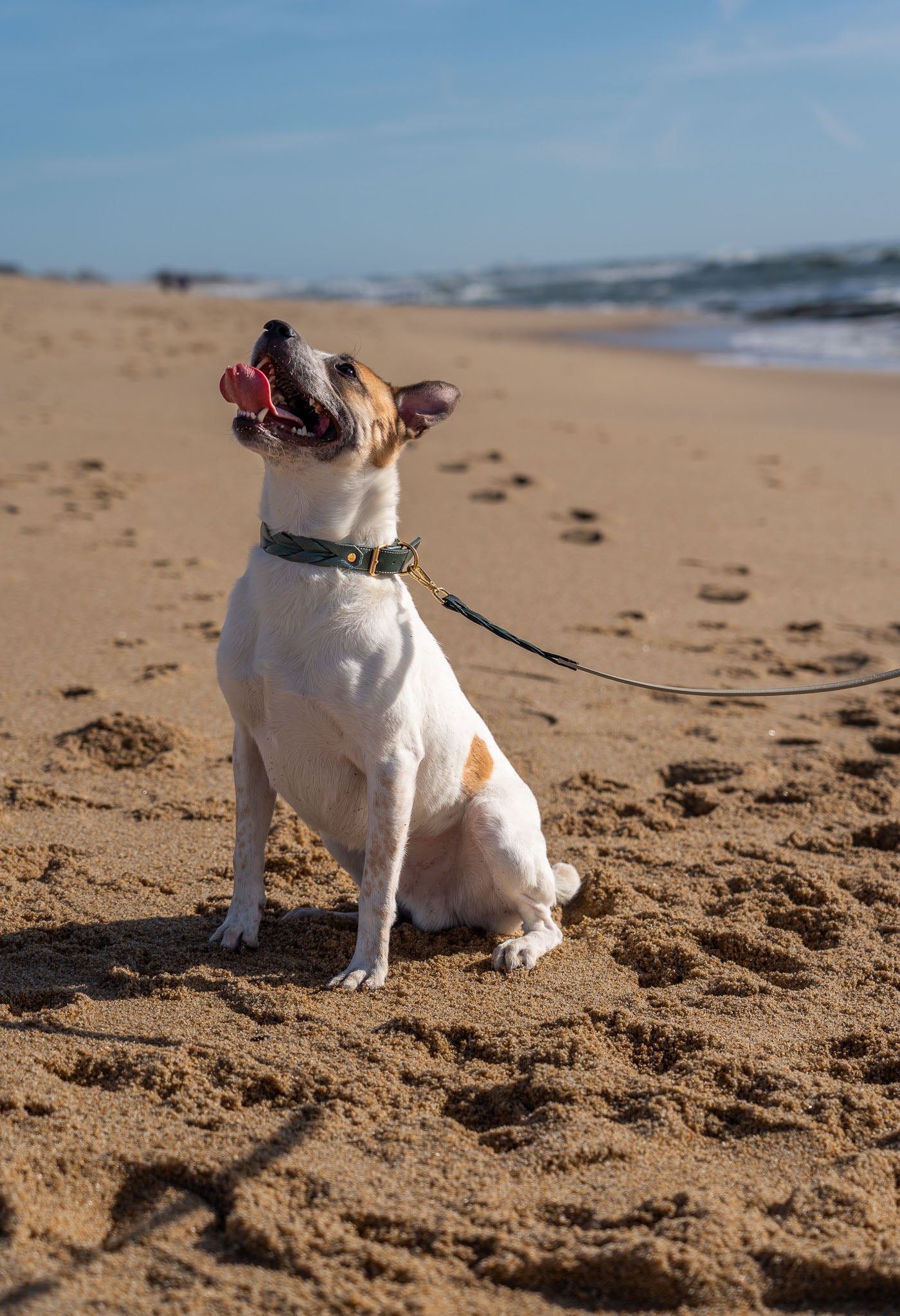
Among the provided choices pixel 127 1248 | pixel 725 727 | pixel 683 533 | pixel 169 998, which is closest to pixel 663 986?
pixel 169 998

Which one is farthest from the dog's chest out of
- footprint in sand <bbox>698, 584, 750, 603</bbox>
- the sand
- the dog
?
footprint in sand <bbox>698, 584, 750, 603</bbox>

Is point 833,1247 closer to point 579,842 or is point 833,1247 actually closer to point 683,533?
point 579,842

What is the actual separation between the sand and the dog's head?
1408mm

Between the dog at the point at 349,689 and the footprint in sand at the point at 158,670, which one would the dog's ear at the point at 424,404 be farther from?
the footprint in sand at the point at 158,670

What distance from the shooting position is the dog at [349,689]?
9.82 feet

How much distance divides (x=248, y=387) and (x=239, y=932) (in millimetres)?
1492

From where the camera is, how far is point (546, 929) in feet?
11.0

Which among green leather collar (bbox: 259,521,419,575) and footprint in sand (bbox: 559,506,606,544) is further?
footprint in sand (bbox: 559,506,606,544)

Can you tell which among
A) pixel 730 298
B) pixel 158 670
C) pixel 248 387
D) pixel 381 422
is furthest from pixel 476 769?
pixel 730 298

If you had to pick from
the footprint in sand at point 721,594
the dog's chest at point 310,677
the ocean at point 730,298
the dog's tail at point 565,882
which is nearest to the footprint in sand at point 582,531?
the footprint in sand at point 721,594

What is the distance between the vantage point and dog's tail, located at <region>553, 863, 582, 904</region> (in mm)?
3582

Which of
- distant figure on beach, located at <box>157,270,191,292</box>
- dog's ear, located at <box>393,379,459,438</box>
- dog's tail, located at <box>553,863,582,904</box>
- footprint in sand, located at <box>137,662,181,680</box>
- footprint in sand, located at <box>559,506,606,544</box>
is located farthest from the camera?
distant figure on beach, located at <box>157,270,191,292</box>

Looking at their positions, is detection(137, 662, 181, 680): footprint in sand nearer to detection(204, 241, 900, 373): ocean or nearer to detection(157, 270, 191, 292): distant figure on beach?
detection(204, 241, 900, 373): ocean

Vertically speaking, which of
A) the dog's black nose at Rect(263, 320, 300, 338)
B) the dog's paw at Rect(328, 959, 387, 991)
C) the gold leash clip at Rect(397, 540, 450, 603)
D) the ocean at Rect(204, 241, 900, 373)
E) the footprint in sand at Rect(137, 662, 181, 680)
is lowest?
the dog's paw at Rect(328, 959, 387, 991)
